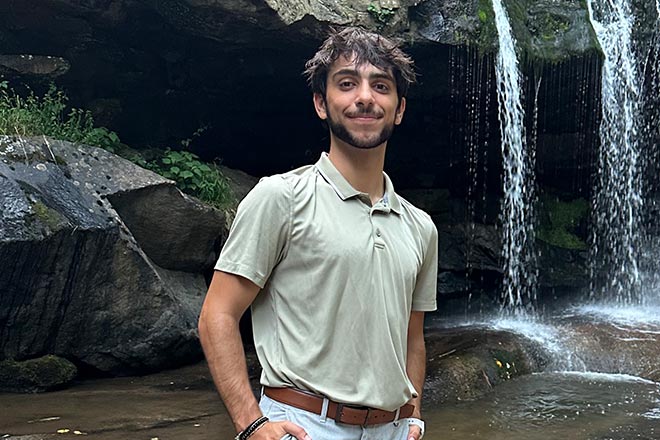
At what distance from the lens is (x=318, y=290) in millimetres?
1793

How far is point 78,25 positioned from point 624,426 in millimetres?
6637

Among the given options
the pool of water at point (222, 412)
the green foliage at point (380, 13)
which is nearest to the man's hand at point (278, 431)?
the pool of water at point (222, 412)

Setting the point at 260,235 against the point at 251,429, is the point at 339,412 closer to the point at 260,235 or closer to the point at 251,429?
the point at 251,429

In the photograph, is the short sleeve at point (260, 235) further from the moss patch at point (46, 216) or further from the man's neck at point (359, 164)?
the moss patch at point (46, 216)

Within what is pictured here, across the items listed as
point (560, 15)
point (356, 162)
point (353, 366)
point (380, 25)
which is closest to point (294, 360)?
point (353, 366)

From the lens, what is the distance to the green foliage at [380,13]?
26.6 ft

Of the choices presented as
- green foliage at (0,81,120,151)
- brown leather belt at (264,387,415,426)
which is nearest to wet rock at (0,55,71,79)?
green foliage at (0,81,120,151)

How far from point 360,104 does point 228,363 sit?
723mm

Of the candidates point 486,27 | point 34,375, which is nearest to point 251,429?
point 34,375

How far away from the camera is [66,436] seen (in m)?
4.45

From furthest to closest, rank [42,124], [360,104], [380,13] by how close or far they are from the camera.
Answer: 1. [380,13]
2. [42,124]
3. [360,104]

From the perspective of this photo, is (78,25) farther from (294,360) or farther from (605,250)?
(605,250)

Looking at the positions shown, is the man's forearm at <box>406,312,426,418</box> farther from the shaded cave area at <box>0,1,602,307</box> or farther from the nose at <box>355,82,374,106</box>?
the shaded cave area at <box>0,1,602,307</box>

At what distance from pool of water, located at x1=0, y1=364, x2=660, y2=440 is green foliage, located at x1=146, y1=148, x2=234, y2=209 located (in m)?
2.07
